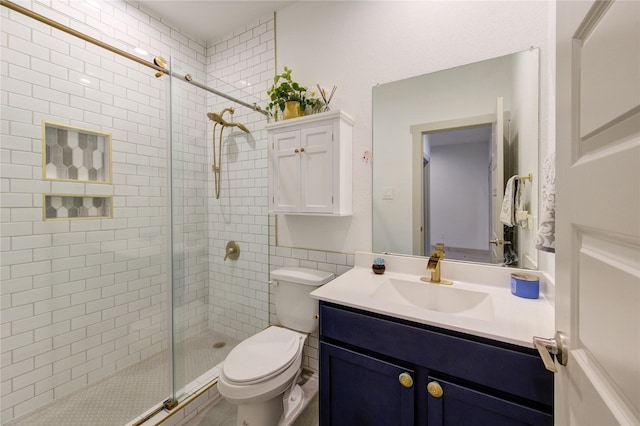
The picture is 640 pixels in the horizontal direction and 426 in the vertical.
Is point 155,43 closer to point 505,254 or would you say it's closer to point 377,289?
point 377,289

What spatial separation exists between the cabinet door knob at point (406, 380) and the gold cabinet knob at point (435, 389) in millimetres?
62

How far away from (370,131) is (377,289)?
0.96 meters

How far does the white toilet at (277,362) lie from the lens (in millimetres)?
1258

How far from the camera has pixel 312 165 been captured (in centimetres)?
168

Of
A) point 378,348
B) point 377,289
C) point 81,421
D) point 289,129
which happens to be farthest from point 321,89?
point 81,421

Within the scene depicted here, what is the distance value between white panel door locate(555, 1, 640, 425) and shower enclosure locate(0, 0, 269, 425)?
181 centimetres

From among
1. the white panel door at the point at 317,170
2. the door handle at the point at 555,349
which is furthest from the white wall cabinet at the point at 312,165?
the door handle at the point at 555,349

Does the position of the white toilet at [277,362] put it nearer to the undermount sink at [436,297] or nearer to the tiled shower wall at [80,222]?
the undermount sink at [436,297]

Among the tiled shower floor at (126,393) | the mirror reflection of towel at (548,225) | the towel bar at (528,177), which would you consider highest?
the towel bar at (528,177)

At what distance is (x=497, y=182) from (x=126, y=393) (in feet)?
8.21

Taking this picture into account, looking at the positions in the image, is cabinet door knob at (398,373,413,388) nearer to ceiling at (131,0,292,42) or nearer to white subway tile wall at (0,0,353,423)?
white subway tile wall at (0,0,353,423)

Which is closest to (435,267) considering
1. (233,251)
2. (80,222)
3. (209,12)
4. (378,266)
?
(378,266)

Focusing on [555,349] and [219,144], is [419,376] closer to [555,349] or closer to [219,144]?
[555,349]

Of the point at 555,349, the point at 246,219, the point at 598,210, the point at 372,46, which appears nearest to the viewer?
the point at 598,210
